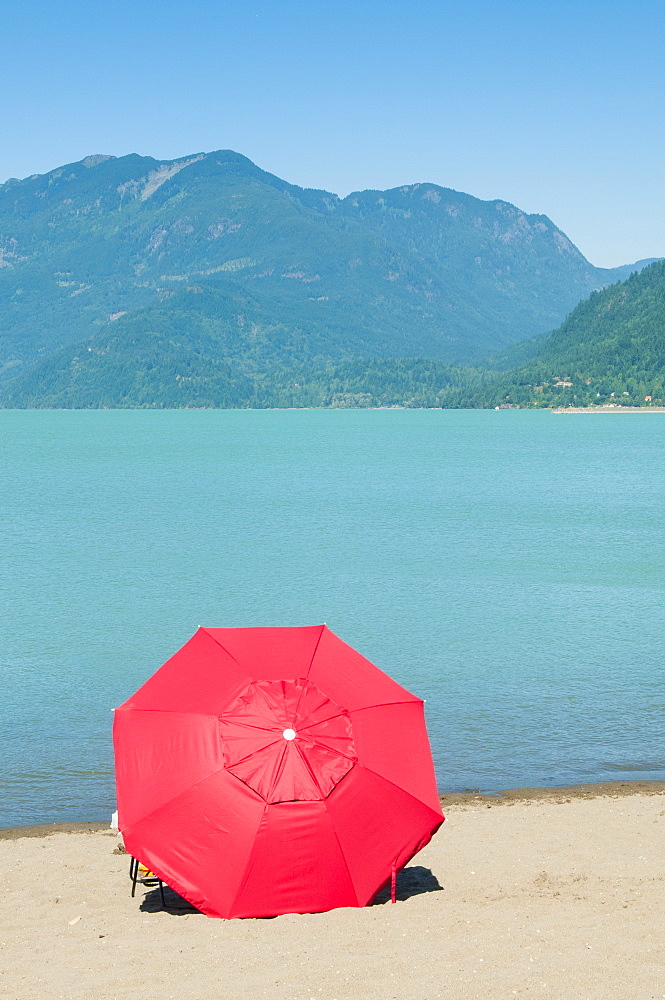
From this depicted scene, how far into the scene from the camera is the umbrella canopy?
1042 centimetres

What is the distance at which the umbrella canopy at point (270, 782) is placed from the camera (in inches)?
410

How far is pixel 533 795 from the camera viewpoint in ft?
54.2

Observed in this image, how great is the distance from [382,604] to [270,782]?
2433cm

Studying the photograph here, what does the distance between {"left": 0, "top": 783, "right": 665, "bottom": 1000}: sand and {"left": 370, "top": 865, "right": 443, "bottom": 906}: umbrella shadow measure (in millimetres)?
33

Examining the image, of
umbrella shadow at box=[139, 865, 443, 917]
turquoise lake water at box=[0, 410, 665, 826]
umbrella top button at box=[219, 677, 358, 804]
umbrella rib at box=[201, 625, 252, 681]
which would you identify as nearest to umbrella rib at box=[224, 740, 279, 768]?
umbrella top button at box=[219, 677, 358, 804]

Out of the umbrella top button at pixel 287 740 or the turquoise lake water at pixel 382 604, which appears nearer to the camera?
the umbrella top button at pixel 287 740

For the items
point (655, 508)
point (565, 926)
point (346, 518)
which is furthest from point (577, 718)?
point (655, 508)

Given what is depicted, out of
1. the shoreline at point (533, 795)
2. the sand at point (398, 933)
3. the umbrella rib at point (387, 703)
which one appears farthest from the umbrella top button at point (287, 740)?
the shoreline at point (533, 795)

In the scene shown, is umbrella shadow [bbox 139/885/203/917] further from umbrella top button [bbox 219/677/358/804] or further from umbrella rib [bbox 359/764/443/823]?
umbrella rib [bbox 359/764/443/823]

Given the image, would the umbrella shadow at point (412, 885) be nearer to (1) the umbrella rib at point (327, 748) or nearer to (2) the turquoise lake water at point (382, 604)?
(1) the umbrella rib at point (327, 748)

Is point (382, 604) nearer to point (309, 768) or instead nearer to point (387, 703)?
point (387, 703)

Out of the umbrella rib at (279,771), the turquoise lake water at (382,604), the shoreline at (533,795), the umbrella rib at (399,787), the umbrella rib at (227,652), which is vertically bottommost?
the turquoise lake water at (382,604)

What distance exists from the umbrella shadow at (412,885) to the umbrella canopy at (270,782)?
127cm

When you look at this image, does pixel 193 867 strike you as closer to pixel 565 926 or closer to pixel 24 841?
pixel 565 926
